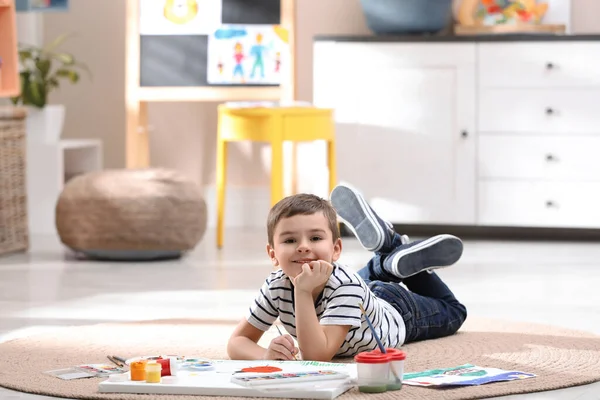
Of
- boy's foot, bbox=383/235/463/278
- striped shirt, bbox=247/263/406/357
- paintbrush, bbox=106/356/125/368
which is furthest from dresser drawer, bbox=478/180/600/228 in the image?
paintbrush, bbox=106/356/125/368

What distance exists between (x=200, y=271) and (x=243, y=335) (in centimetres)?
144

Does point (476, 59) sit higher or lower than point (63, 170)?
higher

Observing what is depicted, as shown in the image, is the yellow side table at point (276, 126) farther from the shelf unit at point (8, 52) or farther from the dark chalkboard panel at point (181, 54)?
the shelf unit at point (8, 52)

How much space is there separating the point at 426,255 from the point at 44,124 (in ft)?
8.42

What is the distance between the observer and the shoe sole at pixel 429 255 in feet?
7.45

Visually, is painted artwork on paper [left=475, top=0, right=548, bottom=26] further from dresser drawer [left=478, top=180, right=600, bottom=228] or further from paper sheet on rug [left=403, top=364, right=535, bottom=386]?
paper sheet on rug [left=403, top=364, right=535, bottom=386]

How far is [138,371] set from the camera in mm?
1789

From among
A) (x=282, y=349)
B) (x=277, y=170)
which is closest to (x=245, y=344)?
(x=282, y=349)

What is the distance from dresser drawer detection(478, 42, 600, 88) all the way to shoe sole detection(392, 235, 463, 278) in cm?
198

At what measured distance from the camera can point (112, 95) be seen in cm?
493

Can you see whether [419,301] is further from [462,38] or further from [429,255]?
[462,38]

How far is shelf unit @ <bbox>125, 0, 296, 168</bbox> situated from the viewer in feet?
14.1

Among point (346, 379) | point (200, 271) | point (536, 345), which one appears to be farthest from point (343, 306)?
point (200, 271)

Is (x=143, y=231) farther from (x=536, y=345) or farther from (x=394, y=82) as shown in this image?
(x=536, y=345)
